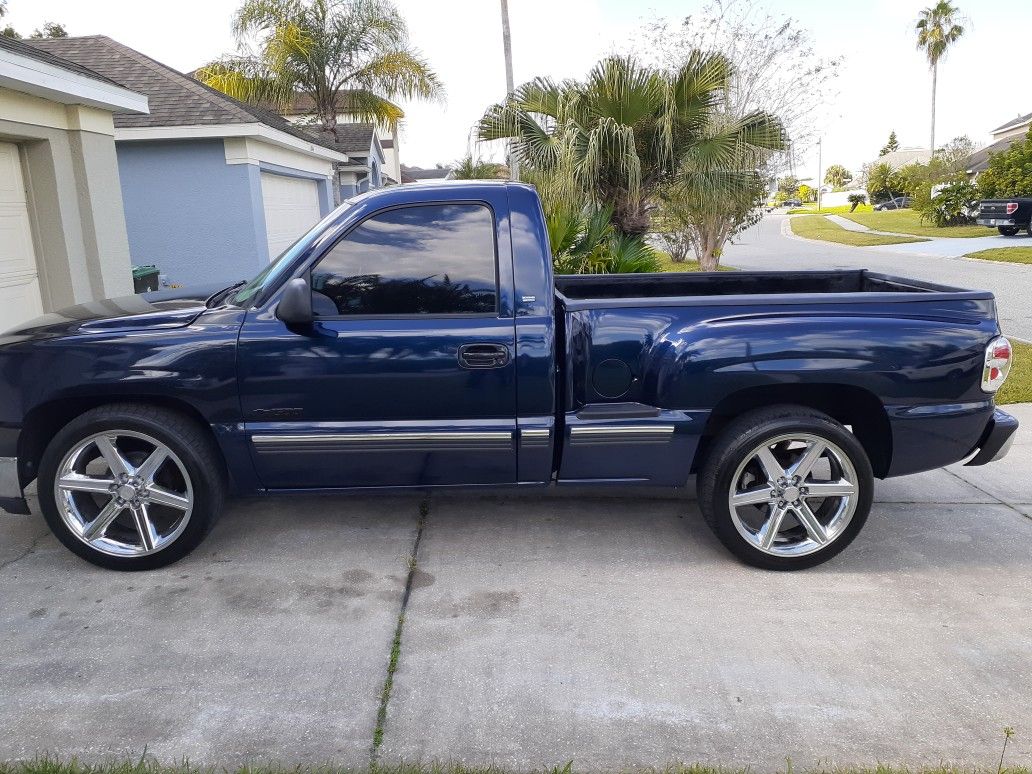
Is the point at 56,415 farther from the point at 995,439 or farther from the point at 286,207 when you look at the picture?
the point at 286,207

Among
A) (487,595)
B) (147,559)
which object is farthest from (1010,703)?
(147,559)

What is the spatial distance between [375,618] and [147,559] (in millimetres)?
1262

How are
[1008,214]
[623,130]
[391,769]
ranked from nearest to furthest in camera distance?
[391,769] → [623,130] → [1008,214]

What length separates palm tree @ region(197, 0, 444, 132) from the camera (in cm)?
2120

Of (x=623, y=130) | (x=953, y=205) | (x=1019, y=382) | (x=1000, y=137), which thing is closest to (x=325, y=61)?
(x=623, y=130)

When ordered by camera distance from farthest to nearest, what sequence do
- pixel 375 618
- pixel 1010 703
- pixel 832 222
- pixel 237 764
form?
pixel 832 222 < pixel 375 618 < pixel 1010 703 < pixel 237 764

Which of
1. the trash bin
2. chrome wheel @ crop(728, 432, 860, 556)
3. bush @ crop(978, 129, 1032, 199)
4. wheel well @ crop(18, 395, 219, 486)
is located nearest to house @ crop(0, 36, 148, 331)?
the trash bin

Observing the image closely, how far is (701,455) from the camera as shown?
4410 mm

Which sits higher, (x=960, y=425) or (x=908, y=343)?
(x=908, y=343)

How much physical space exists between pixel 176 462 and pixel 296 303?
39.7 inches

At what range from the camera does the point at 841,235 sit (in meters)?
34.8

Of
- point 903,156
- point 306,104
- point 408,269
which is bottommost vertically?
point 408,269

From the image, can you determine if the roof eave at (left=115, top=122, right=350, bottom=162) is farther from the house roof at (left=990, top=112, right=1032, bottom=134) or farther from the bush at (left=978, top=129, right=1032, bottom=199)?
the house roof at (left=990, top=112, right=1032, bottom=134)

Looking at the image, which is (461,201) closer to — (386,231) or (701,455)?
(386,231)
